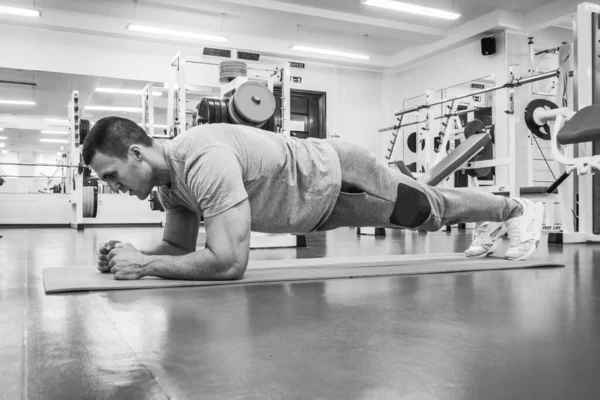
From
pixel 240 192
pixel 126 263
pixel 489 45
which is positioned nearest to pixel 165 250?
pixel 126 263

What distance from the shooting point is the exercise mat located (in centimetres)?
148

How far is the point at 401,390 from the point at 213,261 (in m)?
0.90

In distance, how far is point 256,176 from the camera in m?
1.58

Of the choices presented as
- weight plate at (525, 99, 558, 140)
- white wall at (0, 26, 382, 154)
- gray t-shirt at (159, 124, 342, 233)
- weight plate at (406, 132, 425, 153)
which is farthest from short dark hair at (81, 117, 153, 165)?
weight plate at (406, 132, 425, 153)

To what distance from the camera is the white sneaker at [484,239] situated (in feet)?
7.65

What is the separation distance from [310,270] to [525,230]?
96cm

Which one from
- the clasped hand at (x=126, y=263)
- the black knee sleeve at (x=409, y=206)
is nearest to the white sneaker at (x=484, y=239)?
the black knee sleeve at (x=409, y=206)

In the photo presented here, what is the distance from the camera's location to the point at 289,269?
1.97 m

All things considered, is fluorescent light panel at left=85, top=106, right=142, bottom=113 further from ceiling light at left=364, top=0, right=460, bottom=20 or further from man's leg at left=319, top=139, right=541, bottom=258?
man's leg at left=319, top=139, right=541, bottom=258

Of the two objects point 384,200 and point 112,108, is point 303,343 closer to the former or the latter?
point 384,200

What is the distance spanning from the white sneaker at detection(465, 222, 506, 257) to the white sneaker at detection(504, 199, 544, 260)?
0.12m

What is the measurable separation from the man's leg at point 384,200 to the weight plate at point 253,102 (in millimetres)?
2031

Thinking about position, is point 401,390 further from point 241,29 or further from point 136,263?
point 241,29

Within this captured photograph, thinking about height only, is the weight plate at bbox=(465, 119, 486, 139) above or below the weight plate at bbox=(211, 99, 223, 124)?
above
